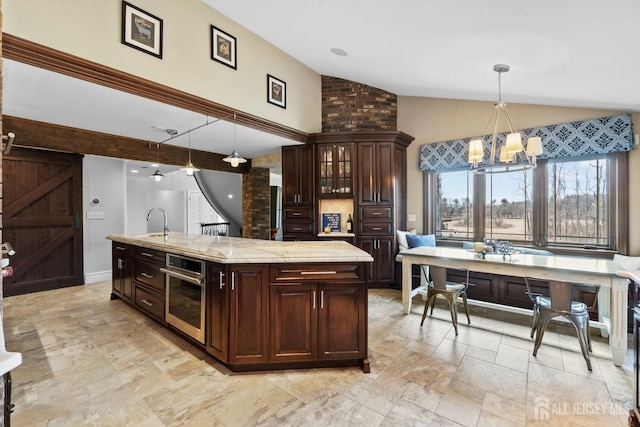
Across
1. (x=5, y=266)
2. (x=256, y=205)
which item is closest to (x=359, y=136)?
(x=256, y=205)

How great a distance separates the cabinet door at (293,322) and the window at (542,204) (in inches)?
137

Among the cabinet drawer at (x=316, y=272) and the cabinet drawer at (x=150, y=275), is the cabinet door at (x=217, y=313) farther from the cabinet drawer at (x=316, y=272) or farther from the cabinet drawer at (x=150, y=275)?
the cabinet drawer at (x=150, y=275)

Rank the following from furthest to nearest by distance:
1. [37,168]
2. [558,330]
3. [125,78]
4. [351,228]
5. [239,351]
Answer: [351,228] < [37,168] < [558,330] < [125,78] < [239,351]

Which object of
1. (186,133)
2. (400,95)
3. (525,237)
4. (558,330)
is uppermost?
(400,95)

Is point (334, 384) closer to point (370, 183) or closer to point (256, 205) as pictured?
point (370, 183)

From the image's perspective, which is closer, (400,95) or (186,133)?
(186,133)

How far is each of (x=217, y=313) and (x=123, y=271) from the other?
2353 mm

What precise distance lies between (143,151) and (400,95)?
14.4 feet

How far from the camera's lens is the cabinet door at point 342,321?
2.37 meters

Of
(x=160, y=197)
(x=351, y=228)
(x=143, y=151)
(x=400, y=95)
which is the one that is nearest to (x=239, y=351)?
(x=351, y=228)

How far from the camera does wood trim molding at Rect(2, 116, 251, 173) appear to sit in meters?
3.67

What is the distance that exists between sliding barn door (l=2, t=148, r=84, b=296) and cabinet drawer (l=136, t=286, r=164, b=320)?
2423 mm

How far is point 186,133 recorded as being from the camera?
437 cm

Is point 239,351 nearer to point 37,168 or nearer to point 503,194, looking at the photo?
point 503,194
